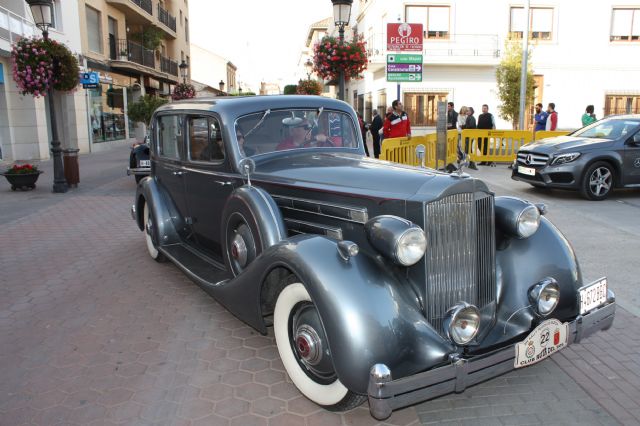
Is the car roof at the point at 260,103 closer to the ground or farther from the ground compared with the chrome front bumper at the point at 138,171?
farther from the ground

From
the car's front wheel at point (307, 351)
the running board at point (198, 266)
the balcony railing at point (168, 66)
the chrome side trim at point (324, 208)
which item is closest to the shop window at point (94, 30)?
the balcony railing at point (168, 66)

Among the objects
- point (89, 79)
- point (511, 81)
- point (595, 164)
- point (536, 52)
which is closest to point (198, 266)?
point (595, 164)

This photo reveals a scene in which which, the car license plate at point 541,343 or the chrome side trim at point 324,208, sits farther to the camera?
the chrome side trim at point 324,208

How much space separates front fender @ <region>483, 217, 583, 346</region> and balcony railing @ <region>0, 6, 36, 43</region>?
17129 mm

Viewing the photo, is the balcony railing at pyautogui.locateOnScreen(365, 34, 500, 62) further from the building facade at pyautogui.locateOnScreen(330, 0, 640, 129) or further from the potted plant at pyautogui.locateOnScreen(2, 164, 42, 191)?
the potted plant at pyautogui.locateOnScreen(2, 164, 42, 191)

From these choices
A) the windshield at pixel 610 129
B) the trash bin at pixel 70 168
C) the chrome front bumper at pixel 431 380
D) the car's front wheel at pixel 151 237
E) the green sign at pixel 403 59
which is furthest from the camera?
the green sign at pixel 403 59

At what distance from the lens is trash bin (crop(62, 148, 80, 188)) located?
11289 mm

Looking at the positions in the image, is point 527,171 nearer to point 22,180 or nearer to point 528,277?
point 528,277

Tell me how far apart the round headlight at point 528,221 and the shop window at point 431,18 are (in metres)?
22.9

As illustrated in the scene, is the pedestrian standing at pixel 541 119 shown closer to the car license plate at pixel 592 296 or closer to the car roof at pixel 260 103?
the car roof at pixel 260 103

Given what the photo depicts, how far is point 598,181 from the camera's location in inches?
352

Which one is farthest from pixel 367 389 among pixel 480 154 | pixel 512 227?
pixel 480 154

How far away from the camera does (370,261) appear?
9.13 ft

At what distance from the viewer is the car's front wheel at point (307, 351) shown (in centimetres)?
274
